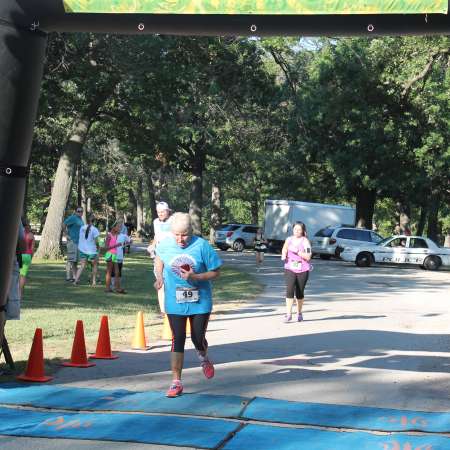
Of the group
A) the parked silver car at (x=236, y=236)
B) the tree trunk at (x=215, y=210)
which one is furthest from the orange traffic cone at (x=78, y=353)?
the tree trunk at (x=215, y=210)

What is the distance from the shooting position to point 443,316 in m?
16.8

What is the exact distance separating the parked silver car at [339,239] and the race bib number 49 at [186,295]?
29.0m

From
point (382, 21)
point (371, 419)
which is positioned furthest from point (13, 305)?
point (382, 21)

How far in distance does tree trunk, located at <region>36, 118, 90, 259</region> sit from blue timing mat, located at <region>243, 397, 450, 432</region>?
23.0m

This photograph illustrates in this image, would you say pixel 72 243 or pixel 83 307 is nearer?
pixel 83 307

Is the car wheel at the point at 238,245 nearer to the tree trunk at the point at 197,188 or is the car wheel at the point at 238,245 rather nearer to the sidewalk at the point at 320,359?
the tree trunk at the point at 197,188

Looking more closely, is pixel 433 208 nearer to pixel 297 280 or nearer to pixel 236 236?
pixel 236 236

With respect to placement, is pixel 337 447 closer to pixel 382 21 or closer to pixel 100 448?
pixel 100 448

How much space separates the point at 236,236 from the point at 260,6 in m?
41.5

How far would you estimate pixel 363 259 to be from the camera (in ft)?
117

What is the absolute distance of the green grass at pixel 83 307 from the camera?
11516 mm

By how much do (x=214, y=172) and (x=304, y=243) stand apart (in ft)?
139

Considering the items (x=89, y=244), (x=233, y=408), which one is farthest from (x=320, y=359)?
(x=89, y=244)

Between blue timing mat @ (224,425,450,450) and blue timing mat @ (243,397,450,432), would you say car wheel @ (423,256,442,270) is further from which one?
blue timing mat @ (224,425,450,450)
